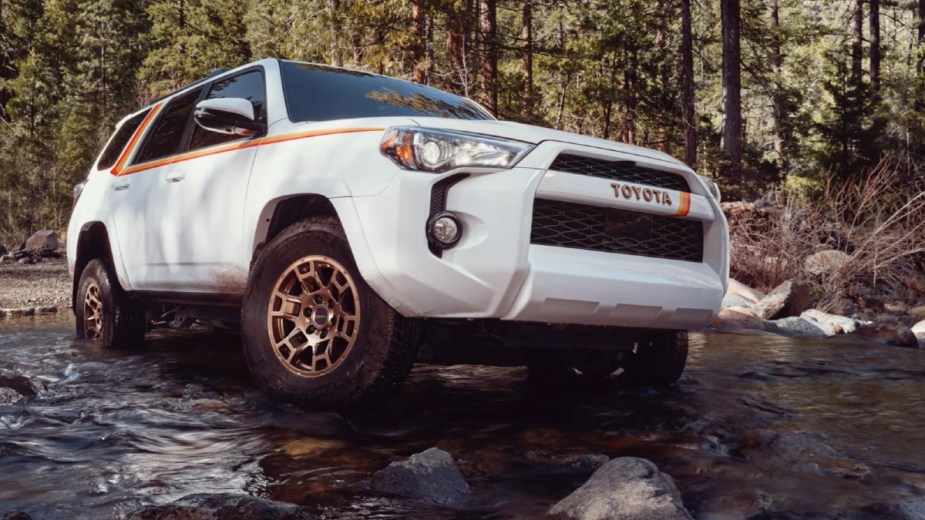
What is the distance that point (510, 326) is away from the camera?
3346 mm

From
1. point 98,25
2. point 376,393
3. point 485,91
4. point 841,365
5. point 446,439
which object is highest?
point 98,25

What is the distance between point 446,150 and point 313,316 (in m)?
0.96

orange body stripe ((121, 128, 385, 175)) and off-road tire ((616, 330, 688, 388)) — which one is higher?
orange body stripe ((121, 128, 385, 175))

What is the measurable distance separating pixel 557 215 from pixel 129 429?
2.06 m

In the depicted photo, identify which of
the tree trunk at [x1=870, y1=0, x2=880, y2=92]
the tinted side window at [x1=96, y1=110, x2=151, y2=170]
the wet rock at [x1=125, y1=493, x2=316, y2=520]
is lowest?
the wet rock at [x1=125, y1=493, x2=316, y2=520]

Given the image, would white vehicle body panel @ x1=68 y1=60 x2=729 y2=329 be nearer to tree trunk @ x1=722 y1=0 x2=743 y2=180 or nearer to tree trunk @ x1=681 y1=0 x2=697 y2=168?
tree trunk @ x1=722 y1=0 x2=743 y2=180

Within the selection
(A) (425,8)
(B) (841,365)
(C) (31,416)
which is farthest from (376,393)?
(A) (425,8)

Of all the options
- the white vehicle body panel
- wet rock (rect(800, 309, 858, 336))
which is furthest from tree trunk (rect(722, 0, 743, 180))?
the white vehicle body panel

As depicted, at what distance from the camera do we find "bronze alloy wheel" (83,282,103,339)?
6.08 metres

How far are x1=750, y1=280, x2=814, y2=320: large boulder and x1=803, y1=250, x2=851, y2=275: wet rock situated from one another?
114 cm

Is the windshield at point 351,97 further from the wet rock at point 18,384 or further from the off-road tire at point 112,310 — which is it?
the off-road tire at point 112,310

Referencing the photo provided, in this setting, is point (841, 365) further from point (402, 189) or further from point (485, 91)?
point (485, 91)

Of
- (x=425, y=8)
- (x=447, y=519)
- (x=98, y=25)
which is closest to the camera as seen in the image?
(x=447, y=519)

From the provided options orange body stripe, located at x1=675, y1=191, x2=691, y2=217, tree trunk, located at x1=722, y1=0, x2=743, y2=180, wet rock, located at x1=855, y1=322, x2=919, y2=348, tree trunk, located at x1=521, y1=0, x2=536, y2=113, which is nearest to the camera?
orange body stripe, located at x1=675, y1=191, x2=691, y2=217
